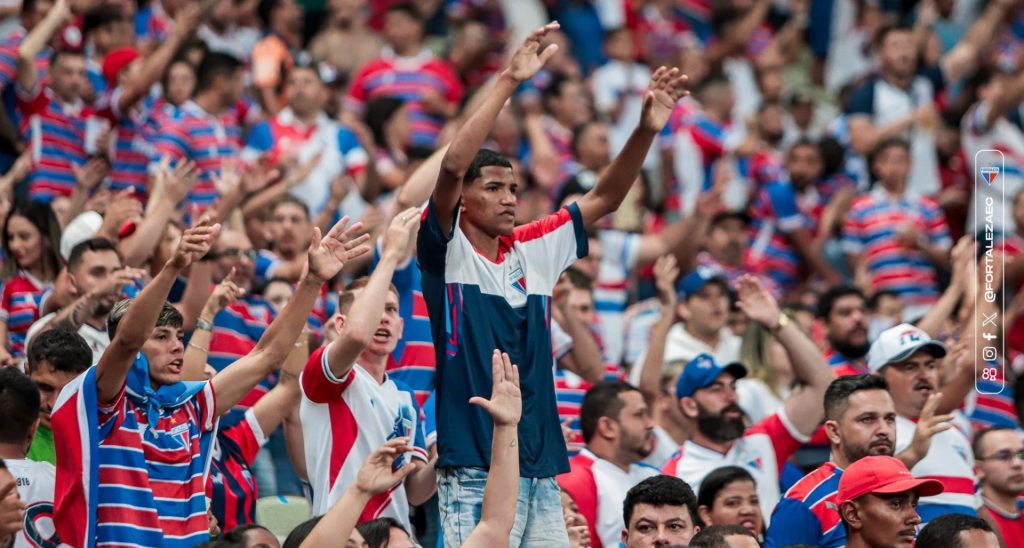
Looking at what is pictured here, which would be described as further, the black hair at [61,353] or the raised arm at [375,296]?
the black hair at [61,353]

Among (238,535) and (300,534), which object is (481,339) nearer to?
(300,534)

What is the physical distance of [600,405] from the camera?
8.72 m

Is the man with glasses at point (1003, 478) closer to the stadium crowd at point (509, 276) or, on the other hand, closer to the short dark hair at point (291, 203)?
the stadium crowd at point (509, 276)

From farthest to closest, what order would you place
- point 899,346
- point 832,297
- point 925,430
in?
point 832,297 → point 899,346 → point 925,430

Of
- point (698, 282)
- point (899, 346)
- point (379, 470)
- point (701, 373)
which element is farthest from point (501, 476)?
point (698, 282)

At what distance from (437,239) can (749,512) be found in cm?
253

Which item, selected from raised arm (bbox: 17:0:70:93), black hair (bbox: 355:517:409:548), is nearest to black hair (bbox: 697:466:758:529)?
black hair (bbox: 355:517:409:548)

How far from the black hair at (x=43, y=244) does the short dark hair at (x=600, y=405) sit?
323 cm

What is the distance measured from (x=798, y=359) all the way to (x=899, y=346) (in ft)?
1.83

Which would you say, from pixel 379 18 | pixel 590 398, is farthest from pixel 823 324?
pixel 379 18

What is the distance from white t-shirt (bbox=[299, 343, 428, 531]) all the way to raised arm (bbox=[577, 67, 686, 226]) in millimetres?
1324

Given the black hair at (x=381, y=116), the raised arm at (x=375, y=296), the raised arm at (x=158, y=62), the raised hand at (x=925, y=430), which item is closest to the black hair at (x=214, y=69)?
the raised arm at (x=158, y=62)

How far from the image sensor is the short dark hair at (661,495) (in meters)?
7.24

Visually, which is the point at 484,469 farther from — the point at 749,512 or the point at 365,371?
the point at 749,512
